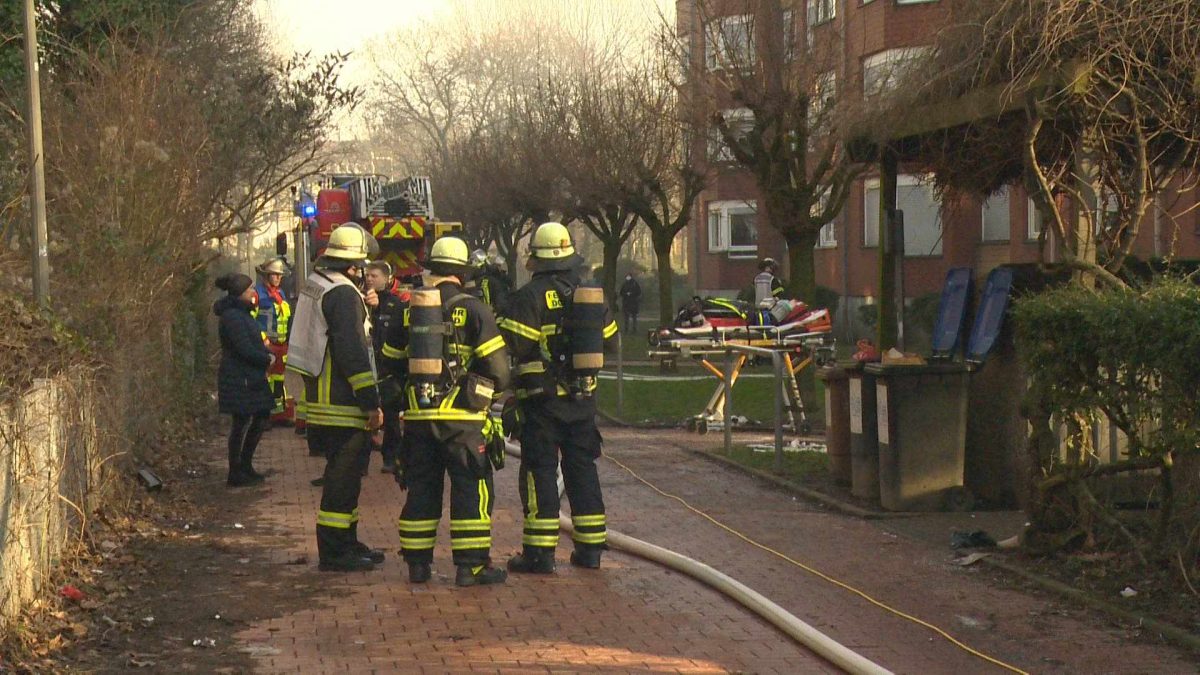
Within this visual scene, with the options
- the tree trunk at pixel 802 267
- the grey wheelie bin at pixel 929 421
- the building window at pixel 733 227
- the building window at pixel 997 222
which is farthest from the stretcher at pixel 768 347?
the building window at pixel 733 227

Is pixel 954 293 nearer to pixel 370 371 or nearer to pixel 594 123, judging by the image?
pixel 370 371

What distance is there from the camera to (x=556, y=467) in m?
8.78

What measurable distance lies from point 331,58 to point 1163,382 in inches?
662

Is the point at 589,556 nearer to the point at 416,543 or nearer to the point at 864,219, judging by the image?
the point at 416,543

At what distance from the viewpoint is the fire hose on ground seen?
6.45 metres

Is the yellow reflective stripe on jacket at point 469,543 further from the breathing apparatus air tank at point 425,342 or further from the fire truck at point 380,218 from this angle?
the fire truck at point 380,218

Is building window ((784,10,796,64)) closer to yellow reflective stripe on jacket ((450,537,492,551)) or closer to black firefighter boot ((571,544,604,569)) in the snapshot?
black firefighter boot ((571,544,604,569))

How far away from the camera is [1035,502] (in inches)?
354

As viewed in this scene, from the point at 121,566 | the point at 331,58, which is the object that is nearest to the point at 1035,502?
the point at 121,566

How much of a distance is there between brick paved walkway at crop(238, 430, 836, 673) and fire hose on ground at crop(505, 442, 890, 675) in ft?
0.20

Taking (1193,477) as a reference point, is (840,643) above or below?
below

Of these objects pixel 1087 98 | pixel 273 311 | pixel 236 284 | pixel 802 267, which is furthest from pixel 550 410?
pixel 802 267

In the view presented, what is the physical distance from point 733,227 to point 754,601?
130ft

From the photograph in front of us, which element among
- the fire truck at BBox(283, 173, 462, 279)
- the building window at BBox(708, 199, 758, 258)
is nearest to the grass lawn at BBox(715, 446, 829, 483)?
the fire truck at BBox(283, 173, 462, 279)
